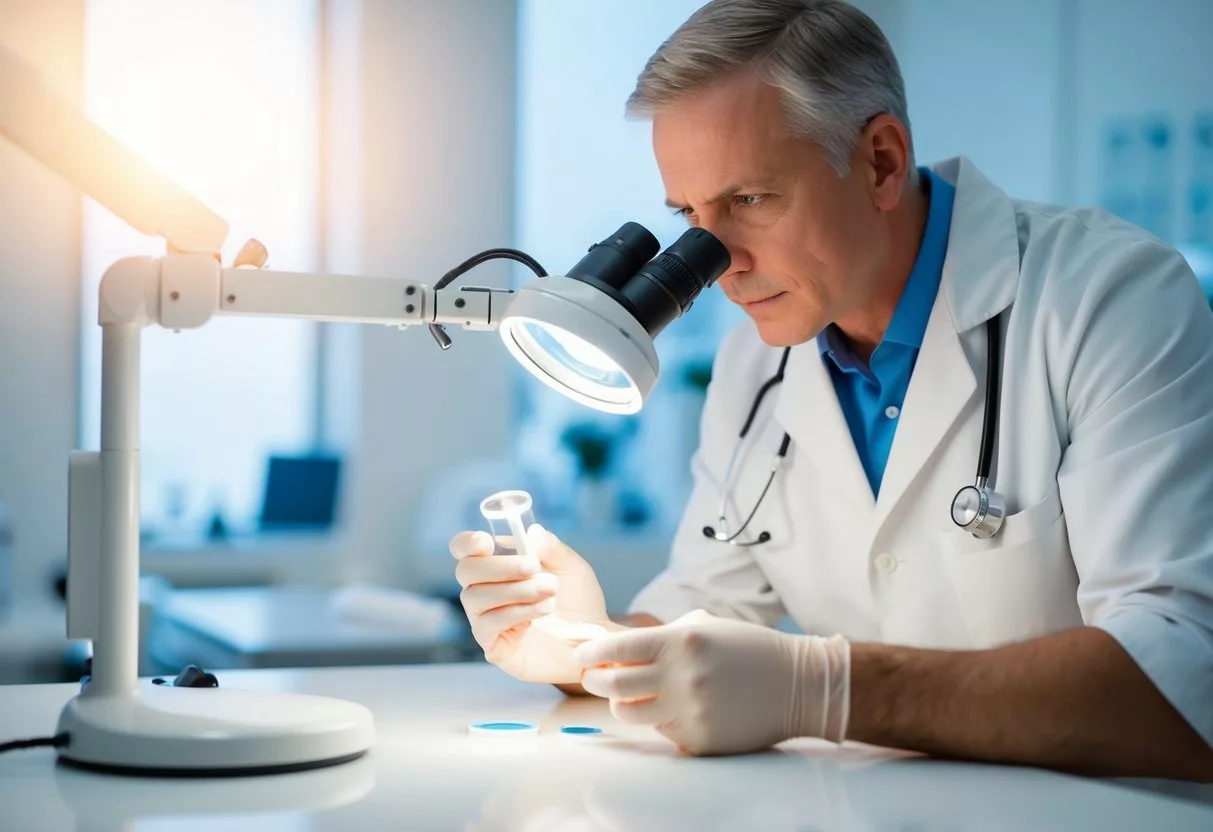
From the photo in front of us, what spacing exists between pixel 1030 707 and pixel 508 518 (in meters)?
0.57

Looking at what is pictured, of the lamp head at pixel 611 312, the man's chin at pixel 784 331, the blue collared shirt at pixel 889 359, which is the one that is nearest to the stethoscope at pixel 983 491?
the blue collared shirt at pixel 889 359

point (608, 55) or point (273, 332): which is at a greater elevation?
point (608, 55)

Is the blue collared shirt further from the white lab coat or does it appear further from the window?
the window

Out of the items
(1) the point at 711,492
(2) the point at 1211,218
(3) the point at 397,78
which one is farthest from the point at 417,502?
(2) the point at 1211,218

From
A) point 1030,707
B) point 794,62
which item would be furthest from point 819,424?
point 1030,707

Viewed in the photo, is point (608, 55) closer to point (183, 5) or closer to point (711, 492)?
point (183, 5)

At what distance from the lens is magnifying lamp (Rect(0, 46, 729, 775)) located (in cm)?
105

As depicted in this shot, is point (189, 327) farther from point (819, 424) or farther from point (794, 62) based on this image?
point (819, 424)

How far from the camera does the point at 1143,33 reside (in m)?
4.01

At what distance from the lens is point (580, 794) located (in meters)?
1.01

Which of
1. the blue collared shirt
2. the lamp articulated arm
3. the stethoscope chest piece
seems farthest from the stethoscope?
the lamp articulated arm

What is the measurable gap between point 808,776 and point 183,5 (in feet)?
12.6

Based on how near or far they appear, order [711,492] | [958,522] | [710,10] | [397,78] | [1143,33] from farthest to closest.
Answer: [397,78]
[1143,33]
[711,492]
[710,10]
[958,522]

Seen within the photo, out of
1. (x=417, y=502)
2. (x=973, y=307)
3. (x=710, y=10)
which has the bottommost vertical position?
(x=417, y=502)
